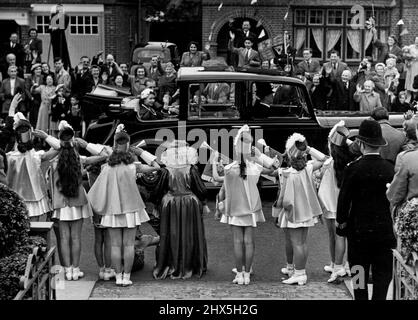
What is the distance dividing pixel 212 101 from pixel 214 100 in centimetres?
4

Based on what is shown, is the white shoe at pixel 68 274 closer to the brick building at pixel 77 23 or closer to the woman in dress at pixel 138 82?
the woman in dress at pixel 138 82

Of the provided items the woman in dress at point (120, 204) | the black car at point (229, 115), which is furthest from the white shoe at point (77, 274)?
the black car at point (229, 115)

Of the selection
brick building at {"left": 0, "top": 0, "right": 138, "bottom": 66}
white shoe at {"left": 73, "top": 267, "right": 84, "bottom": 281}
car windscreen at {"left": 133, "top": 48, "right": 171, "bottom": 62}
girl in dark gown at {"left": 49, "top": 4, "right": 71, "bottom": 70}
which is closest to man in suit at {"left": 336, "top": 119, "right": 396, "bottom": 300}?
white shoe at {"left": 73, "top": 267, "right": 84, "bottom": 281}

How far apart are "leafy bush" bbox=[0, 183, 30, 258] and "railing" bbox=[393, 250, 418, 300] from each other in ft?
9.63

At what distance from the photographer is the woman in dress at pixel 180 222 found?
9664 mm

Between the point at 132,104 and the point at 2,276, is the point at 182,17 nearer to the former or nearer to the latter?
the point at 132,104

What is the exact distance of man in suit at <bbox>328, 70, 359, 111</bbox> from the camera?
53.3 ft

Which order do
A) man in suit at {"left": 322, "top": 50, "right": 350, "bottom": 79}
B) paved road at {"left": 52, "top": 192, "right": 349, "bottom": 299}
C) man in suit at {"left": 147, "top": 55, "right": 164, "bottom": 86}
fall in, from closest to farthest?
1. paved road at {"left": 52, "top": 192, "right": 349, "bottom": 299}
2. man in suit at {"left": 322, "top": 50, "right": 350, "bottom": 79}
3. man in suit at {"left": 147, "top": 55, "right": 164, "bottom": 86}

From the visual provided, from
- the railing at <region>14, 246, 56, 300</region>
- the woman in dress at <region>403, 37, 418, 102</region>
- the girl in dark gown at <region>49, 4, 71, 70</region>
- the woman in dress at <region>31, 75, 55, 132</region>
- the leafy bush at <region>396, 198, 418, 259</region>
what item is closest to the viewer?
the railing at <region>14, 246, 56, 300</region>

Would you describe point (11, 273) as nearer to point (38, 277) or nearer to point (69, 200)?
point (38, 277)

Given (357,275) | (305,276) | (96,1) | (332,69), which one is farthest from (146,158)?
(96,1)

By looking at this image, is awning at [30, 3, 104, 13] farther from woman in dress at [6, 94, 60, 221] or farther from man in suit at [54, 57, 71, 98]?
woman in dress at [6, 94, 60, 221]

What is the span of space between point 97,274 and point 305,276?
234 cm
